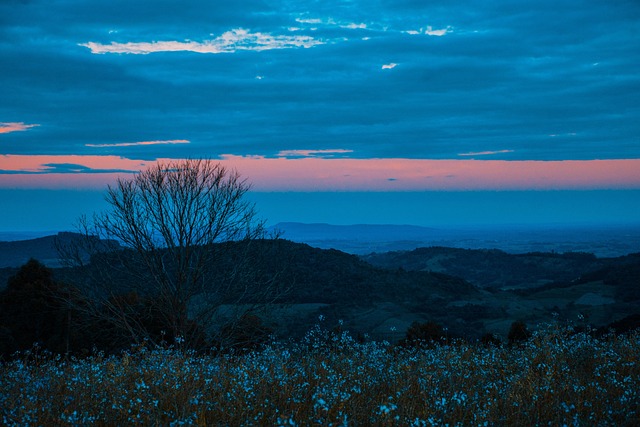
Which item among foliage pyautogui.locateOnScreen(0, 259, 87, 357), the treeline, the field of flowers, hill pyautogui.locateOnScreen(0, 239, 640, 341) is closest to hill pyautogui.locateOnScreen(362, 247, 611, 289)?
hill pyautogui.locateOnScreen(0, 239, 640, 341)

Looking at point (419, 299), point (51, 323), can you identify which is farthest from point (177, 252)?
point (419, 299)

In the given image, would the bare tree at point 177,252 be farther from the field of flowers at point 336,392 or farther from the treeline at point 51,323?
the field of flowers at point 336,392

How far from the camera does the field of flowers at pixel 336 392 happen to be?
Result: 5.51 meters

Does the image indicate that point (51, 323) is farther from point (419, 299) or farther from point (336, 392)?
point (419, 299)

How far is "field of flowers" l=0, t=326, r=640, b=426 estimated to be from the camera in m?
5.51

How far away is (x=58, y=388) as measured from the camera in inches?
256

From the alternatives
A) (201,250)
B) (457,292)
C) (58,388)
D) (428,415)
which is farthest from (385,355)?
(457,292)

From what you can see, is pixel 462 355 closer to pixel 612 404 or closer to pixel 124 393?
pixel 612 404

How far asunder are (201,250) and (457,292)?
115 feet

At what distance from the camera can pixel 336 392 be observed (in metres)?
6.23

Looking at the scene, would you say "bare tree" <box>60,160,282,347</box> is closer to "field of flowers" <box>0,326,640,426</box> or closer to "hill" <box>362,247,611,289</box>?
"field of flowers" <box>0,326,640,426</box>

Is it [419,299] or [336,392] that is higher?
[336,392]

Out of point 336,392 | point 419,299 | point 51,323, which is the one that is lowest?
point 419,299

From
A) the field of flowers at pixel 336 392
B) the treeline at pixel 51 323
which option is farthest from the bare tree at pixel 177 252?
the field of flowers at pixel 336 392
